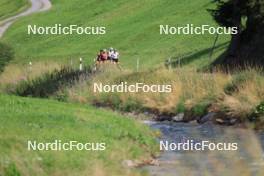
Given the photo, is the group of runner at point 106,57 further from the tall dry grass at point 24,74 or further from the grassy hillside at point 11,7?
the grassy hillside at point 11,7

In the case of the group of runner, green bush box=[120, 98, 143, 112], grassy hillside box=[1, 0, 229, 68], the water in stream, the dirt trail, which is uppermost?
the dirt trail

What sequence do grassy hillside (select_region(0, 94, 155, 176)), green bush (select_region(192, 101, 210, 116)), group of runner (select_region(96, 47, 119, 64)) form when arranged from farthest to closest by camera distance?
group of runner (select_region(96, 47, 119, 64))
green bush (select_region(192, 101, 210, 116))
grassy hillside (select_region(0, 94, 155, 176))

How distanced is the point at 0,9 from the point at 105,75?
84902mm

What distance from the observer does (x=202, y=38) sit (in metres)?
59.9

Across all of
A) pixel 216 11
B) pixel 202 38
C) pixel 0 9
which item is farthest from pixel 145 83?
pixel 0 9

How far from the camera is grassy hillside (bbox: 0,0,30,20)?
11438 cm

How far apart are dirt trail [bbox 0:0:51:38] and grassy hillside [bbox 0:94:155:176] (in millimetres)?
71409

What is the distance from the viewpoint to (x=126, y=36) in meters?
70.4

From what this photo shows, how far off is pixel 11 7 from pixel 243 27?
7806cm

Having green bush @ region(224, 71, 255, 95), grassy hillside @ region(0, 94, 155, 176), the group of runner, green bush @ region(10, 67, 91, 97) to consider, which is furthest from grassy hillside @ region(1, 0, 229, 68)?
grassy hillside @ region(0, 94, 155, 176)

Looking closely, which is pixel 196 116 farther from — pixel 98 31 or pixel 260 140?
pixel 98 31

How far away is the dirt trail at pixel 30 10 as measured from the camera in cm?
10094

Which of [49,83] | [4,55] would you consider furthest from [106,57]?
[4,55]

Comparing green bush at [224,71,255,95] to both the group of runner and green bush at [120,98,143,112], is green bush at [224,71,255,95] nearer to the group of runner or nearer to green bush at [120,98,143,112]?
green bush at [120,98,143,112]
